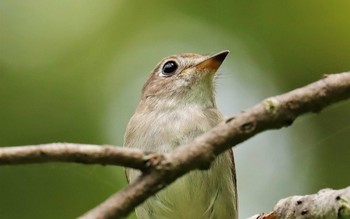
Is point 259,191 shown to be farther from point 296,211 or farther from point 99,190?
point 296,211

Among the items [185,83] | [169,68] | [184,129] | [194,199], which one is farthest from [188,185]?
[169,68]

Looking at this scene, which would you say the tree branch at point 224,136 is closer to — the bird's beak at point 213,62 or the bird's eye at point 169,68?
the bird's beak at point 213,62

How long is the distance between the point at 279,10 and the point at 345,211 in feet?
7.78

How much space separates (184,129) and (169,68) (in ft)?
3.54

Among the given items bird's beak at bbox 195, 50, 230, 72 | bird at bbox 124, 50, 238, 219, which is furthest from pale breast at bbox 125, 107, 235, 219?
bird's beak at bbox 195, 50, 230, 72

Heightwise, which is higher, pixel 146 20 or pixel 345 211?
pixel 146 20

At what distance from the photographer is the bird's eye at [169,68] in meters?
6.16

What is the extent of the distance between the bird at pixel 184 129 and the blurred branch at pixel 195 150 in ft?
7.59

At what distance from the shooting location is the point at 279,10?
17.3 feet

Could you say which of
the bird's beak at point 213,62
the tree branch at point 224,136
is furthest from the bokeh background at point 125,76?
the tree branch at point 224,136

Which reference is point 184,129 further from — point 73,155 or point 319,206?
point 73,155

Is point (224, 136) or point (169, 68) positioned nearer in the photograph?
point (224, 136)

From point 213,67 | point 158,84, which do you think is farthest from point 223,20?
point 158,84

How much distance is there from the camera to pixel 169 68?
6219mm
